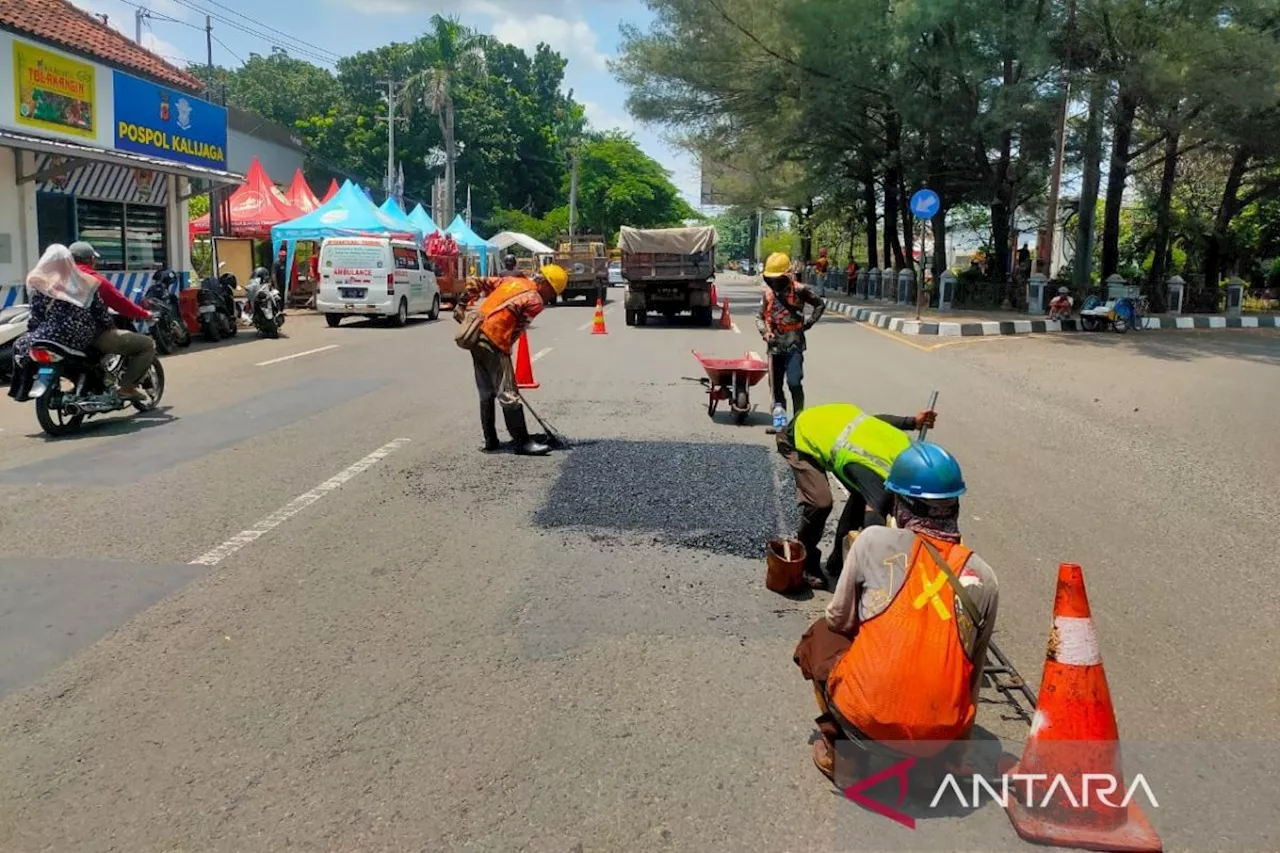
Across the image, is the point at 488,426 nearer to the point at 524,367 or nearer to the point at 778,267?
the point at 778,267

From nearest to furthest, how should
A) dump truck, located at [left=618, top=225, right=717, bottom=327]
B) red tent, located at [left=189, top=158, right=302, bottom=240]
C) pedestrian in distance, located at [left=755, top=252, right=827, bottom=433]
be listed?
pedestrian in distance, located at [left=755, top=252, right=827, bottom=433] → dump truck, located at [left=618, top=225, right=717, bottom=327] → red tent, located at [left=189, top=158, right=302, bottom=240]

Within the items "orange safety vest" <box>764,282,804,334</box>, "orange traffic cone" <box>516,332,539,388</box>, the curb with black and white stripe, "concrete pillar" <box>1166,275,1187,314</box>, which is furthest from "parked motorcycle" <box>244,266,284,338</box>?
"concrete pillar" <box>1166,275,1187,314</box>

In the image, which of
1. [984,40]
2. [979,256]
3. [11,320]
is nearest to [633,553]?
[11,320]

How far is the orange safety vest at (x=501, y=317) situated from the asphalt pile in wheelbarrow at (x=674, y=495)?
3.46 ft

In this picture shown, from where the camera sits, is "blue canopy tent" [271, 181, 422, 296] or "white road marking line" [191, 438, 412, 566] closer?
"white road marking line" [191, 438, 412, 566]

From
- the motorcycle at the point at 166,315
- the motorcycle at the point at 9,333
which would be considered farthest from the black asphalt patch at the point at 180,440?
the motorcycle at the point at 166,315

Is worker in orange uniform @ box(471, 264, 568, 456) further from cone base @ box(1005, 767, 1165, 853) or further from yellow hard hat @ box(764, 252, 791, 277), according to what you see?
cone base @ box(1005, 767, 1165, 853)

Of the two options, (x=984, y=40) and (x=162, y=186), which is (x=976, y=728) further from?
(x=984, y=40)

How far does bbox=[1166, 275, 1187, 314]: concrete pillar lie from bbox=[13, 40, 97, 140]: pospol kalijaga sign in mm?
24888

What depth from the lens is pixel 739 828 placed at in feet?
9.62

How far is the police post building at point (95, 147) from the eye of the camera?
16.0 m

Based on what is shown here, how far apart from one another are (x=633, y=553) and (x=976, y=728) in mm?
2311

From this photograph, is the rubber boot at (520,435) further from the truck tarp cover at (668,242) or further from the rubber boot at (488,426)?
the truck tarp cover at (668,242)

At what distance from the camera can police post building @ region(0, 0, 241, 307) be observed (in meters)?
16.0
